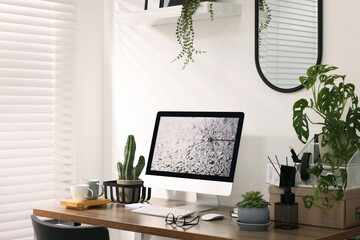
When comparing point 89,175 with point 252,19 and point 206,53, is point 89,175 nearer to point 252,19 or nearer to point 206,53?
point 206,53

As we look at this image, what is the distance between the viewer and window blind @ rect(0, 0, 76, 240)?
3.24 m

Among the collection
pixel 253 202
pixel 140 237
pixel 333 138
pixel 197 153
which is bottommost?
pixel 140 237

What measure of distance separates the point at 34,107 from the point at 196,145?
1.04m

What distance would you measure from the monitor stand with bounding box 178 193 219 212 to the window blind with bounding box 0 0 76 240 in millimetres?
933

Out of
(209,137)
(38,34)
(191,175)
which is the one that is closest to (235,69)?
(209,137)

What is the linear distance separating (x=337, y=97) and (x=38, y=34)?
1.78 meters

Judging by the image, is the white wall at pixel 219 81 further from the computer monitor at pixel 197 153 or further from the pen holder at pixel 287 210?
the pen holder at pixel 287 210

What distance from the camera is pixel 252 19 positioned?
2.92 meters

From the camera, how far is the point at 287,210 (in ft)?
7.93

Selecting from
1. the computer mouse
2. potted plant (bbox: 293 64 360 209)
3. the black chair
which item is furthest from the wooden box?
the black chair

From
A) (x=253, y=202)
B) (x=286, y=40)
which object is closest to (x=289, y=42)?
(x=286, y=40)

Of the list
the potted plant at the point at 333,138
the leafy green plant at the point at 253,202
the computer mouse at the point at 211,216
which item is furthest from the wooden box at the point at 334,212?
the computer mouse at the point at 211,216

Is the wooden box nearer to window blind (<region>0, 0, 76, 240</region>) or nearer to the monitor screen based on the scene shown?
the monitor screen

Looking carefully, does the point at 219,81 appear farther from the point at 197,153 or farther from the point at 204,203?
the point at 204,203
